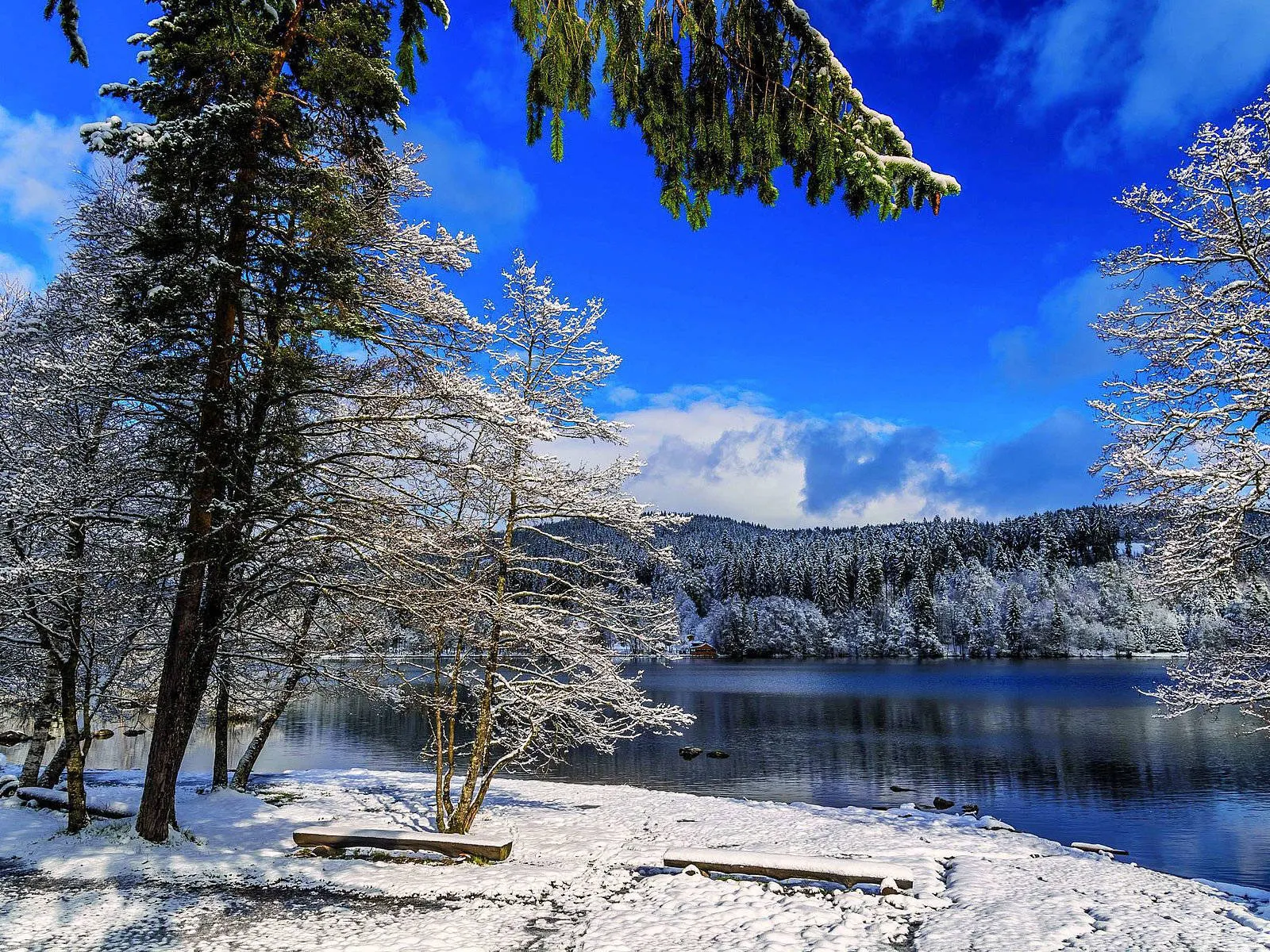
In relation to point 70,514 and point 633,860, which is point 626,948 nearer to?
point 633,860

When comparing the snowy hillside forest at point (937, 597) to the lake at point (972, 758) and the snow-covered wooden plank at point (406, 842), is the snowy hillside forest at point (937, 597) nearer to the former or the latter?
the lake at point (972, 758)

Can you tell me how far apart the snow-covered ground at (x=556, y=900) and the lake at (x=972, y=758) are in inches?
213

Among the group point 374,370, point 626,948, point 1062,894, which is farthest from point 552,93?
point 1062,894

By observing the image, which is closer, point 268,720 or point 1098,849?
point 1098,849

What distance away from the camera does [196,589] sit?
35.0 feet

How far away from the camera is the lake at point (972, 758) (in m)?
20.3

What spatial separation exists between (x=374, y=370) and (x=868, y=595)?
124763 millimetres

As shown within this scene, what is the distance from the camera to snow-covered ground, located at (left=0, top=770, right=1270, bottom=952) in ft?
26.5

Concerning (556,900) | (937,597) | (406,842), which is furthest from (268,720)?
(937,597)

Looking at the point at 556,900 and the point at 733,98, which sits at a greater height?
the point at 733,98

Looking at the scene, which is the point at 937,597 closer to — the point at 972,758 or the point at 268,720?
the point at 972,758

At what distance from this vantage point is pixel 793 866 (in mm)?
10633

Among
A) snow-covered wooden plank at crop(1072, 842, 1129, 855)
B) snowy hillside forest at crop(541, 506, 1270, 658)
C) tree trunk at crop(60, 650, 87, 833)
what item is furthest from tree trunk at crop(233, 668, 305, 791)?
snowy hillside forest at crop(541, 506, 1270, 658)

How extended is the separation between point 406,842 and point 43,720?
980cm
